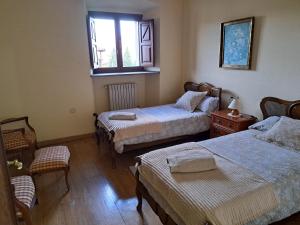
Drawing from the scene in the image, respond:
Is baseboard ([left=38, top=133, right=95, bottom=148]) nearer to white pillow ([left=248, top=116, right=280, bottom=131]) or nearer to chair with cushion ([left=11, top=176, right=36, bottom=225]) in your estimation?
chair with cushion ([left=11, top=176, right=36, bottom=225])

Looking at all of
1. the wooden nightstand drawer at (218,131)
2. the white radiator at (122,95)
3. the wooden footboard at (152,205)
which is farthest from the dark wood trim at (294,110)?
the white radiator at (122,95)

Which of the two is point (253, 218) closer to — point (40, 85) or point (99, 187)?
point (99, 187)

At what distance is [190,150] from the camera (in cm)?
214

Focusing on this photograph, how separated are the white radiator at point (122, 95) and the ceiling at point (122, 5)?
5.05ft

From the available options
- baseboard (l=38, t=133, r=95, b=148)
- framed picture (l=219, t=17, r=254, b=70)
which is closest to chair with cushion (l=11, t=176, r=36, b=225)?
baseboard (l=38, t=133, r=95, b=148)

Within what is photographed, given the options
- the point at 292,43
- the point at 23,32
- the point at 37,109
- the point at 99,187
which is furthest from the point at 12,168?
the point at 292,43

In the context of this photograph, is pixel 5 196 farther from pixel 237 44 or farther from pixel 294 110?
pixel 237 44

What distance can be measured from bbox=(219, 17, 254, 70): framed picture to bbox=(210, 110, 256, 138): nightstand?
0.76 m

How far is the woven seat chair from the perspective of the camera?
2414 mm

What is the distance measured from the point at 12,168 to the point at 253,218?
3082 mm

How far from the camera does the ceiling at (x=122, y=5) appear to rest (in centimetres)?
405

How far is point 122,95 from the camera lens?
4504mm

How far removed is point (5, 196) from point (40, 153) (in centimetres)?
206

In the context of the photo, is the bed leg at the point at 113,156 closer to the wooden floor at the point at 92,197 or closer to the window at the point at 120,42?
the wooden floor at the point at 92,197
